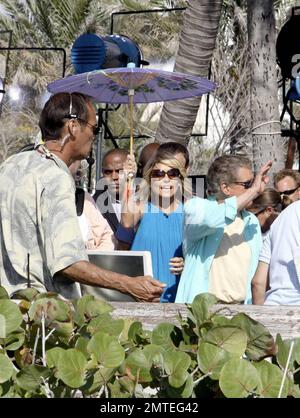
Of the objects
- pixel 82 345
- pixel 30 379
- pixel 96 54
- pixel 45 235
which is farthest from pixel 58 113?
pixel 96 54

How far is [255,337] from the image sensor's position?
2.44 meters

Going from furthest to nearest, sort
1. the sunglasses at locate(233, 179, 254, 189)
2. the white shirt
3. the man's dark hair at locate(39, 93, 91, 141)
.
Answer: the sunglasses at locate(233, 179, 254, 189) → the white shirt → the man's dark hair at locate(39, 93, 91, 141)

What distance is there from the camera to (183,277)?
16.2 ft

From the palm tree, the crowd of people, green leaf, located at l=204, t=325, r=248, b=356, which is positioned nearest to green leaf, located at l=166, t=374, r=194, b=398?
green leaf, located at l=204, t=325, r=248, b=356

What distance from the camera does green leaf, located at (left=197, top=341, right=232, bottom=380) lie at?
2.32 meters

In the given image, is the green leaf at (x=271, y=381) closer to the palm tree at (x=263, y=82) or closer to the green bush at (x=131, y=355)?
the green bush at (x=131, y=355)

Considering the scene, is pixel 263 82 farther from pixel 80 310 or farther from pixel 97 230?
pixel 80 310

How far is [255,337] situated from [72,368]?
1.54ft

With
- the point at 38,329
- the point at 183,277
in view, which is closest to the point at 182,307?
the point at 38,329

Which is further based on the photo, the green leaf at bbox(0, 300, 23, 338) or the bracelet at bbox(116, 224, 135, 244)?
the bracelet at bbox(116, 224, 135, 244)

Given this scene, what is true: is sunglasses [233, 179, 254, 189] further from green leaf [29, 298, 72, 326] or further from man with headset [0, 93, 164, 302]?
green leaf [29, 298, 72, 326]

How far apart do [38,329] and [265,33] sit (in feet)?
21.8

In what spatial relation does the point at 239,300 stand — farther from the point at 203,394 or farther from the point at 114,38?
the point at 114,38

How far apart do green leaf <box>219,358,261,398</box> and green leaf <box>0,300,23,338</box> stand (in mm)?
523
